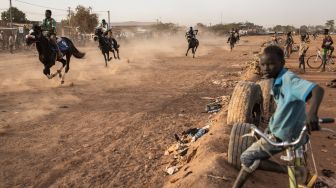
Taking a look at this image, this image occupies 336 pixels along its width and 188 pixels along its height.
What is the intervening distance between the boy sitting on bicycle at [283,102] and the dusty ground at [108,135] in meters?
1.22

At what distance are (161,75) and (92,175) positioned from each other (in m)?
13.7

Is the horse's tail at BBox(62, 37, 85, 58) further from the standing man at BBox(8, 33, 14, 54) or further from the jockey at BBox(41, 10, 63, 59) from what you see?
the standing man at BBox(8, 33, 14, 54)

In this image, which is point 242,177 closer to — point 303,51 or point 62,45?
point 62,45

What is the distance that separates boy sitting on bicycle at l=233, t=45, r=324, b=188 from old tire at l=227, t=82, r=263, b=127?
3.11 metres

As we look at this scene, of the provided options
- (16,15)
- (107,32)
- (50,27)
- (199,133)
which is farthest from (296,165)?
(16,15)

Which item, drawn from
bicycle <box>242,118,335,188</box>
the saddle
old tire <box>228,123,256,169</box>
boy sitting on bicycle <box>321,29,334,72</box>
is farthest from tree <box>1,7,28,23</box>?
bicycle <box>242,118,335,188</box>

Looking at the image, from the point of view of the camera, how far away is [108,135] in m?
8.80

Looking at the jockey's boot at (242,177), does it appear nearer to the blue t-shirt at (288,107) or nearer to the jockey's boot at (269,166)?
the jockey's boot at (269,166)

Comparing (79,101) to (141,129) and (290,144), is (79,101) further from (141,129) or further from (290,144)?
(290,144)

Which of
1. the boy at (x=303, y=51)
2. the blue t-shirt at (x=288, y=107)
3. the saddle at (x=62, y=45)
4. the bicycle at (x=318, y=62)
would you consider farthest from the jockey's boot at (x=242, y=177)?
the bicycle at (x=318, y=62)

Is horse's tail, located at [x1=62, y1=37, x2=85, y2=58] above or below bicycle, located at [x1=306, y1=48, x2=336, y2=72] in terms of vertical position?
above

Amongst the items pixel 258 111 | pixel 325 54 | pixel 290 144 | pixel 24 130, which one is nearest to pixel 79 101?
pixel 24 130

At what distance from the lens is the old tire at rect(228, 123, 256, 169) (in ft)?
18.3

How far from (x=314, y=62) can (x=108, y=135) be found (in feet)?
56.0
